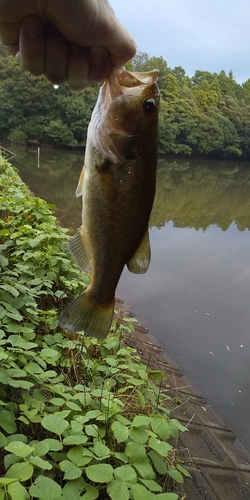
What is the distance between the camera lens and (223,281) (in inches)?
371

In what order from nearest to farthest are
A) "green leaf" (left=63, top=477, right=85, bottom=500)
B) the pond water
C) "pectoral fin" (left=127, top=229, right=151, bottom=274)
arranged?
"pectoral fin" (left=127, top=229, right=151, bottom=274), "green leaf" (left=63, top=477, right=85, bottom=500), the pond water

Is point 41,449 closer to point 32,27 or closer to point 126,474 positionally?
point 126,474

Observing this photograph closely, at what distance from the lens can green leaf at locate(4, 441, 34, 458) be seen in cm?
176

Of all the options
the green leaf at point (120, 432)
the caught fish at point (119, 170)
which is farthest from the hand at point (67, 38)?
the green leaf at point (120, 432)

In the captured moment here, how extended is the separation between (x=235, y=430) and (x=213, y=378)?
100 centimetres

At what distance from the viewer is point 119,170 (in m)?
1.53

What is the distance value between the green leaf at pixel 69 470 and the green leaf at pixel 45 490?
0.70 ft

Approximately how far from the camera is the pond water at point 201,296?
573 cm

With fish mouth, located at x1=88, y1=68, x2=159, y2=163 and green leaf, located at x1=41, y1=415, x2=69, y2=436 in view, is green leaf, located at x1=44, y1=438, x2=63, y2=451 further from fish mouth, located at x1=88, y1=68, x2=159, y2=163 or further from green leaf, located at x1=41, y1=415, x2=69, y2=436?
fish mouth, located at x1=88, y1=68, x2=159, y2=163

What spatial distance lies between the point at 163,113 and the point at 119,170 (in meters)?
40.0

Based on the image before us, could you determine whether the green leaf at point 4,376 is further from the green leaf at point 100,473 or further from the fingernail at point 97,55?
the fingernail at point 97,55

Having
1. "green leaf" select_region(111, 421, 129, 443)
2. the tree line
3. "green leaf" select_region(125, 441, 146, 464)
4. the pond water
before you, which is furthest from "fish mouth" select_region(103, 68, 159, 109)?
the tree line

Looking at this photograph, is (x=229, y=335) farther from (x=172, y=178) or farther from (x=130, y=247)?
(x=172, y=178)

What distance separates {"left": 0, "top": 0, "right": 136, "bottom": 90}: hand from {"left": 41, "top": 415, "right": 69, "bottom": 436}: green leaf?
5.45 ft
